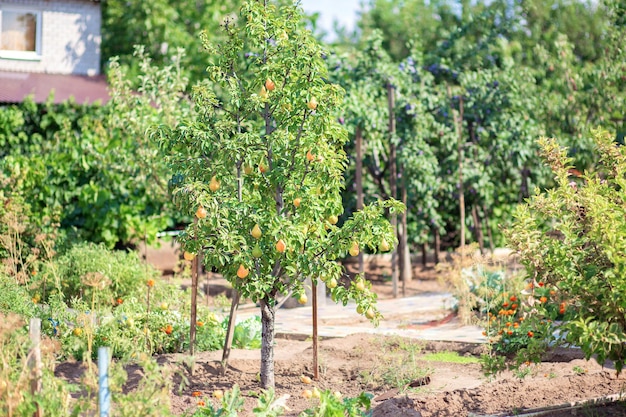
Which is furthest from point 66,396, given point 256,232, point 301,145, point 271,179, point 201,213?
point 301,145

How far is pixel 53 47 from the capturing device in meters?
19.3

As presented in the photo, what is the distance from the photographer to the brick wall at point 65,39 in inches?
750

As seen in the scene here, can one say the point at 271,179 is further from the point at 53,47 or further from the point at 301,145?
the point at 53,47

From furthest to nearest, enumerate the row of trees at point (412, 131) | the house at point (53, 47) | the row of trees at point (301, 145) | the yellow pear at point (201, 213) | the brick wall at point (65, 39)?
the brick wall at point (65, 39), the house at point (53, 47), the row of trees at point (412, 131), the row of trees at point (301, 145), the yellow pear at point (201, 213)

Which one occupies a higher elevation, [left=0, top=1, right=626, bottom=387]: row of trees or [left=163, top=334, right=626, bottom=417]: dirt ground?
[left=0, top=1, right=626, bottom=387]: row of trees

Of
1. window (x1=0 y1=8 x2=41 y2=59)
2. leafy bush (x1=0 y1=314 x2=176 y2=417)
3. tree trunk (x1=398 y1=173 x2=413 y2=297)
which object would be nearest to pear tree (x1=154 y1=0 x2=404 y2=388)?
leafy bush (x1=0 y1=314 x2=176 y2=417)

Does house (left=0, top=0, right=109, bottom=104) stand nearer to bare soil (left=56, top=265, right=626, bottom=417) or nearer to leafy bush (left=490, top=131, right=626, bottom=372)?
bare soil (left=56, top=265, right=626, bottom=417)

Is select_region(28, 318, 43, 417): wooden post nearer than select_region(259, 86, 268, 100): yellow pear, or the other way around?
select_region(28, 318, 43, 417): wooden post

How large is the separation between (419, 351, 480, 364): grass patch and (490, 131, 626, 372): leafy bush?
2378 mm

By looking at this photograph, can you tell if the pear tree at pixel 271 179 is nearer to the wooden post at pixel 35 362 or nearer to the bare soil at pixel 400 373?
the bare soil at pixel 400 373

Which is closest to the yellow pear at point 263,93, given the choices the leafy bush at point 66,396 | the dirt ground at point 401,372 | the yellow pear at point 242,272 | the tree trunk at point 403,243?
the yellow pear at point 242,272

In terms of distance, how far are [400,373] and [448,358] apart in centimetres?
134

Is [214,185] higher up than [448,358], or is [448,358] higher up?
[214,185]

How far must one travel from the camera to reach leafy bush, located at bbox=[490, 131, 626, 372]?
4.84 m
